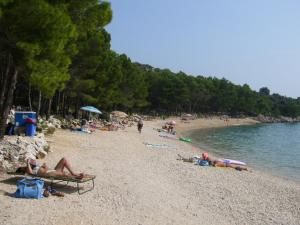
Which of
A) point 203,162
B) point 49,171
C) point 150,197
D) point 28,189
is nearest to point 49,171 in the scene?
point 49,171

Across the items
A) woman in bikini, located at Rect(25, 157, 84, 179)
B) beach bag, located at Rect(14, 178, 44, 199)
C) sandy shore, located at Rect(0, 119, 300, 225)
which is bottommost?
sandy shore, located at Rect(0, 119, 300, 225)

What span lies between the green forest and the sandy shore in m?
3.46

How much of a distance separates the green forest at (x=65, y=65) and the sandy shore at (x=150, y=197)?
136 inches

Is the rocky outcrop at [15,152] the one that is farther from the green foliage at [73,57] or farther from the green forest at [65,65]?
the green foliage at [73,57]

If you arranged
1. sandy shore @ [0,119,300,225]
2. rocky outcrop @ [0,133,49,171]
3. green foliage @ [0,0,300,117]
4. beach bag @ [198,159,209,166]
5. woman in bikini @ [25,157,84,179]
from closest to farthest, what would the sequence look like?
sandy shore @ [0,119,300,225] → woman in bikini @ [25,157,84,179] → green foliage @ [0,0,300,117] → rocky outcrop @ [0,133,49,171] → beach bag @ [198,159,209,166]

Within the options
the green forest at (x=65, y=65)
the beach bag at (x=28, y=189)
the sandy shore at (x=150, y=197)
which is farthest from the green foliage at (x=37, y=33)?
the beach bag at (x=28, y=189)

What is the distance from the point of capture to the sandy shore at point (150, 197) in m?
10.2

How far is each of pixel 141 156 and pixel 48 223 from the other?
44.8 feet

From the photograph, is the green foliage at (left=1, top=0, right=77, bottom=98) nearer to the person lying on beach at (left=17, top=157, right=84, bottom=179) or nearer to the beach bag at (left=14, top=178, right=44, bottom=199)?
the person lying on beach at (left=17, top=157, right=84, bottom=179)

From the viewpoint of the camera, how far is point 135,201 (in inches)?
482

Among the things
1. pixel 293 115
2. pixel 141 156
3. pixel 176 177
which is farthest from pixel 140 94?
pixel 293 115

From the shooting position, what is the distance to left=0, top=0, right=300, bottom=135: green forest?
13352 mm

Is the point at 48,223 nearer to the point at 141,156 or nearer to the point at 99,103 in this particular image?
the point at 141,156

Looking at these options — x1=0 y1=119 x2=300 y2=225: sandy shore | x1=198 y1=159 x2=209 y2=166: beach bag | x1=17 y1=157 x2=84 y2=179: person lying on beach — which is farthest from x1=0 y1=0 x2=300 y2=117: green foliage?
x1=198 y1=159 x2=209 y2=166: beach bag
